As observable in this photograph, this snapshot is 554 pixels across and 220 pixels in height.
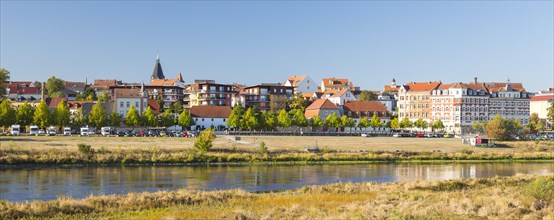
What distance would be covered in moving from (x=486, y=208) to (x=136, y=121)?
79851mm

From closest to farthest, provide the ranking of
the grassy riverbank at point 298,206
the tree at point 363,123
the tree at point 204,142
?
the grassy riverbank at point 298,206
the tree at point 204,142
the tree at point 363,123

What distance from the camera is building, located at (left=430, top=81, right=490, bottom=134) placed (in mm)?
122625

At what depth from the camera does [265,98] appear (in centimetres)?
13800

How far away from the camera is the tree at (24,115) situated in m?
90.7

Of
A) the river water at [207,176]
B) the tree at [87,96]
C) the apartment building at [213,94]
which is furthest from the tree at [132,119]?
the tree at [87,96]

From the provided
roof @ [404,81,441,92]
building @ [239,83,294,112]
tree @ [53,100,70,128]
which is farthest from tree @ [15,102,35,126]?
roof @ [404,81,441,92]

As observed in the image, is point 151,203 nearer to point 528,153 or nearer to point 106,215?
point 106,215

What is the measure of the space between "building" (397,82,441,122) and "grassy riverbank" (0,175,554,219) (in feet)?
321

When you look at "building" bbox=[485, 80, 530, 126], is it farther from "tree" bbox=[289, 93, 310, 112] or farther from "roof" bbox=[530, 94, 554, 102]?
"tree" bbox=[289, 93, 310, 112]

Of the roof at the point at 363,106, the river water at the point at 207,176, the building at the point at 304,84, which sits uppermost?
the building at the point at 304,84

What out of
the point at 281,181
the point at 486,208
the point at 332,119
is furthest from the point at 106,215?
the point at 332,119

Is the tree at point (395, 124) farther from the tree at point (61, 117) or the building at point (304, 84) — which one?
the tree at point (61, 117)

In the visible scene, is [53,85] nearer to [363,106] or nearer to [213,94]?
[213,94]

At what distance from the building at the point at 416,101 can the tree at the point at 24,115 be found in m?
79.0
